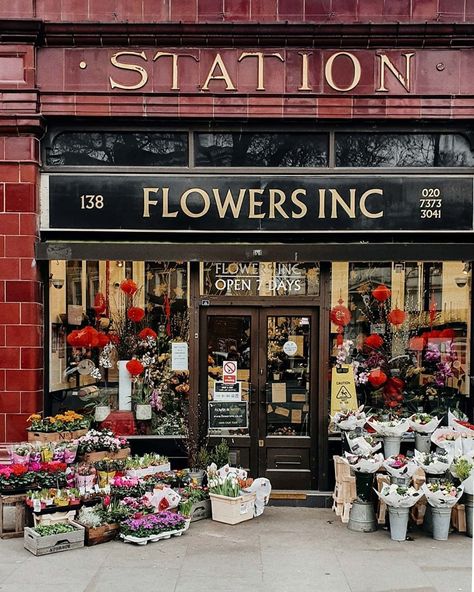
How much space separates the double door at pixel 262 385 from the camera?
30.9 ft

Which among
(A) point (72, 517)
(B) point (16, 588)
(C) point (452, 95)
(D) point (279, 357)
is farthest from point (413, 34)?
(B) point (16, 588)

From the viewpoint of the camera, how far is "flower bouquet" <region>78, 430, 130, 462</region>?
8.61m

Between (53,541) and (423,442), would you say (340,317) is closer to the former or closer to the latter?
(423,442)

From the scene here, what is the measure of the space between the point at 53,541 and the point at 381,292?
5.10m

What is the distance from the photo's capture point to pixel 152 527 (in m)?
7.52

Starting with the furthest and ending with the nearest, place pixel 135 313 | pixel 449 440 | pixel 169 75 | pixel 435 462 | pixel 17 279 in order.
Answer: pixel 135 313, pixel 169 75, pixel 17 279, pixel 449 440, pixel 435 462

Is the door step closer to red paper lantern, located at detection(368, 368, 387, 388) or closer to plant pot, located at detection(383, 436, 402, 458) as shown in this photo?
plant pot, located at detection(383, 436, 402, 458)

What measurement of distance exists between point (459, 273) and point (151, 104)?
15.3ft

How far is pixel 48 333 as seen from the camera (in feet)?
30.9

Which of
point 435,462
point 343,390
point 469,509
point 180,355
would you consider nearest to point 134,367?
point 180,355

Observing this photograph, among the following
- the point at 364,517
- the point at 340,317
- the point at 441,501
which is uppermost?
the point at 340,317

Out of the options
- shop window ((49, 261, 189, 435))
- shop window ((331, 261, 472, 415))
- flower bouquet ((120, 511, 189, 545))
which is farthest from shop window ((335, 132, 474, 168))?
flower bouquet ((120, 511, 189, 545))

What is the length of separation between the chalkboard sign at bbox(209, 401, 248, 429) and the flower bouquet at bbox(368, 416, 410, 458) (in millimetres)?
1768

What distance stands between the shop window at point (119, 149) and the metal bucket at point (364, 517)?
480 cm
